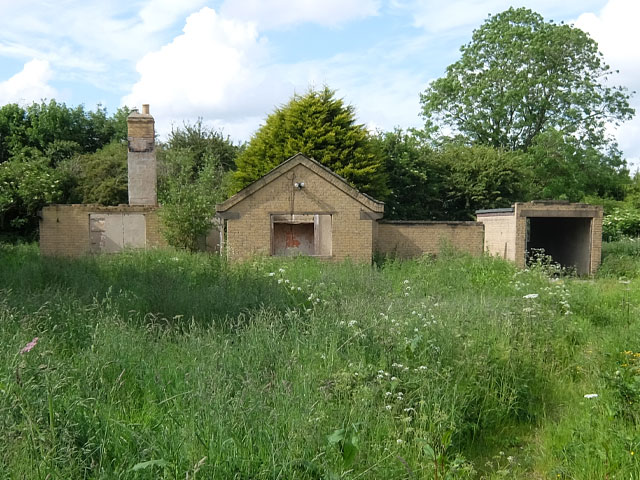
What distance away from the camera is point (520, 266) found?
19.2 m

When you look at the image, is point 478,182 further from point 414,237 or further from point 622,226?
point 414,237

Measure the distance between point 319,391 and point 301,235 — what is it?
14890mm

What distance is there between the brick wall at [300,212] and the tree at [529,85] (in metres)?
22.4

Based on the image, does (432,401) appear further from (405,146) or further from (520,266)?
(405,146)

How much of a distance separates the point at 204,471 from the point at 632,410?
177 inches

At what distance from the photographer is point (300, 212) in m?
19.6

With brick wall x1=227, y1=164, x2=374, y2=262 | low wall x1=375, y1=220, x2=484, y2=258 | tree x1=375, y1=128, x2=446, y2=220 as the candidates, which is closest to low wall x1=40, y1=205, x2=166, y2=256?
brick wall x1=227, y1=164, x2=374, y2=262

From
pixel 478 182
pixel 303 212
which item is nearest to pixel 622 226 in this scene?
pixel 478 182

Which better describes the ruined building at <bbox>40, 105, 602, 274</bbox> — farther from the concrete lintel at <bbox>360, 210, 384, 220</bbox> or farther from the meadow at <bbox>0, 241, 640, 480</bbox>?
the meadow at <bbox>0, 241, 640, 480</bbox>

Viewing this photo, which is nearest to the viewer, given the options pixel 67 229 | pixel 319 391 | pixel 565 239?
pixel 319 391

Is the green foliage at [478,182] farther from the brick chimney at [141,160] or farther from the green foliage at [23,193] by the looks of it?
the green foliage at [23,193]

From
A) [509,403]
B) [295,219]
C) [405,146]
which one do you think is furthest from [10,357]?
[405,146]

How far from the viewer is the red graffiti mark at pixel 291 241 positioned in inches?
804

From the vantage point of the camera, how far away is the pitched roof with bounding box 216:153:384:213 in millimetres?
19312
